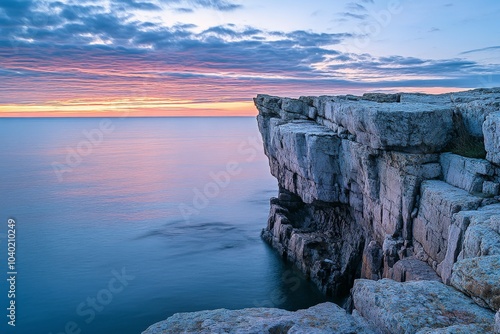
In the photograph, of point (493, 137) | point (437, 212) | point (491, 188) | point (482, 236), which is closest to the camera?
point (482, 236)

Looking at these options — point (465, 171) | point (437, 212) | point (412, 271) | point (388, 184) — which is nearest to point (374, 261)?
point (388, 184)

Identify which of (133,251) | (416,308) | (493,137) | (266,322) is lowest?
(133,251)

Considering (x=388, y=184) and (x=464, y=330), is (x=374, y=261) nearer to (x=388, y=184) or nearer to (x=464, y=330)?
(x=388, y=184)

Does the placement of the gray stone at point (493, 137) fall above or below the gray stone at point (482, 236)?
above

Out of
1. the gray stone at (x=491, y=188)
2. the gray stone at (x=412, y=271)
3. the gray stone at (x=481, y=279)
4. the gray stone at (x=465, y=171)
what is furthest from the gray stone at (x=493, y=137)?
the gray stone at (x=481, y=279)

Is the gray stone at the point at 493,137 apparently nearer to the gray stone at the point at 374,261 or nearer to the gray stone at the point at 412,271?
the gray stone at the point at 412,271

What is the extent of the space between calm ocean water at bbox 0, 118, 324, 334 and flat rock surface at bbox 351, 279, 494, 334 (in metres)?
21.0

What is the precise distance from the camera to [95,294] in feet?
112

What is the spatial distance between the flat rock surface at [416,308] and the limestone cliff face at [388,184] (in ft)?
1.58

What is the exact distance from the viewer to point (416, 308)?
34.2ft

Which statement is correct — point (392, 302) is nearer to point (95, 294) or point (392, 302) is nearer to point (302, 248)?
point (302, 248)

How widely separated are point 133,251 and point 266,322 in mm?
35575

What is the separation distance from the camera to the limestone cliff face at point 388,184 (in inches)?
688

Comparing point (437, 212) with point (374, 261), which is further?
point (374, 261)
